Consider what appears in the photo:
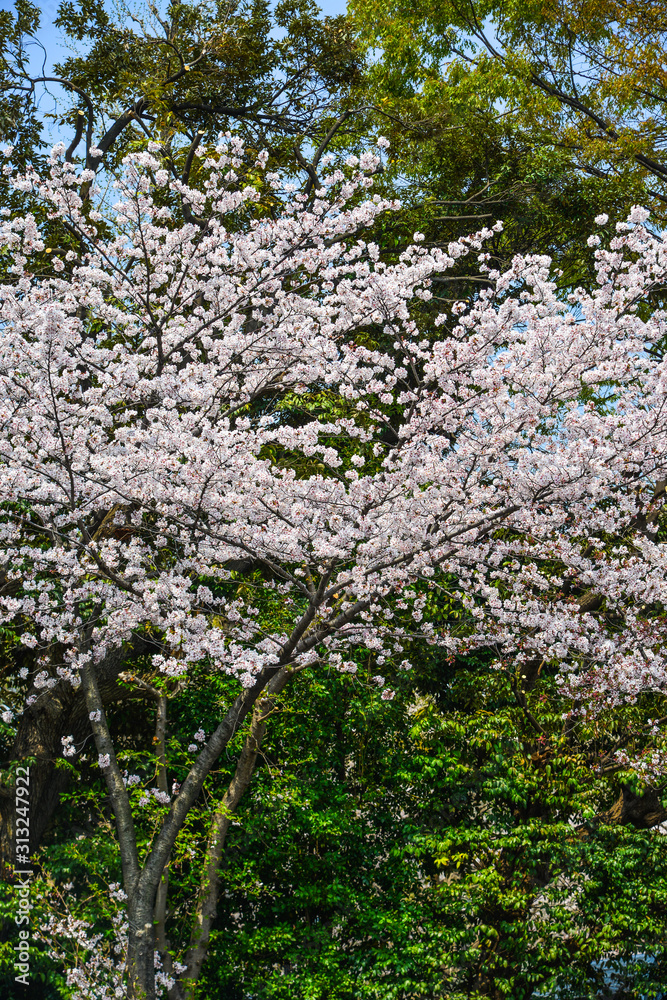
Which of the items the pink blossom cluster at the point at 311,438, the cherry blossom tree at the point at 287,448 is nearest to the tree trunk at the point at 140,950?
the cherry blossom tree at the point at 287,448

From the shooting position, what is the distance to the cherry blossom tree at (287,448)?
6.07 m

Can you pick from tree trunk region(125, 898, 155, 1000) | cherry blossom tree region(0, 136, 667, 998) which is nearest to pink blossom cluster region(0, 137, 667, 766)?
cherry blossom tree region(0, 136, 667, 998)

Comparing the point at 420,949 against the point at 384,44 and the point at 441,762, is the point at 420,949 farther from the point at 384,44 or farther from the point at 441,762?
the point at 384,44

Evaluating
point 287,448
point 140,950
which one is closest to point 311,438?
point 287,448

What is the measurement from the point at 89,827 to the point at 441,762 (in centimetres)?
530

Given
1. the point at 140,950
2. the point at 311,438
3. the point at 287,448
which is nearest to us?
the point at 311,438

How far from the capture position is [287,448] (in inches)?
274

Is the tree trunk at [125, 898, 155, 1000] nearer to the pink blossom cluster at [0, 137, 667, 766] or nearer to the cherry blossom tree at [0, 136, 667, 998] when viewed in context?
the cherry blossom tree at [0, 136, 667, 998]

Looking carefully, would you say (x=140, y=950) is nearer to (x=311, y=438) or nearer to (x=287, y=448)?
(x=287, y=448)

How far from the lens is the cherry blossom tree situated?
6074 millimetres

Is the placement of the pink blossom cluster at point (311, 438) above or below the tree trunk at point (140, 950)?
above

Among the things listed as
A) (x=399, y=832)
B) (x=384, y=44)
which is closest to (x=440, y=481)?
(x=399, y=832)

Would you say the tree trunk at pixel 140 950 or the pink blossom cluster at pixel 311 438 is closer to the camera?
the pink blossom cluster at pixel 311 438

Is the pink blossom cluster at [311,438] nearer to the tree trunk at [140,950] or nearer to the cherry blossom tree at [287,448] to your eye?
the cherry blossom tree at [287,448]
